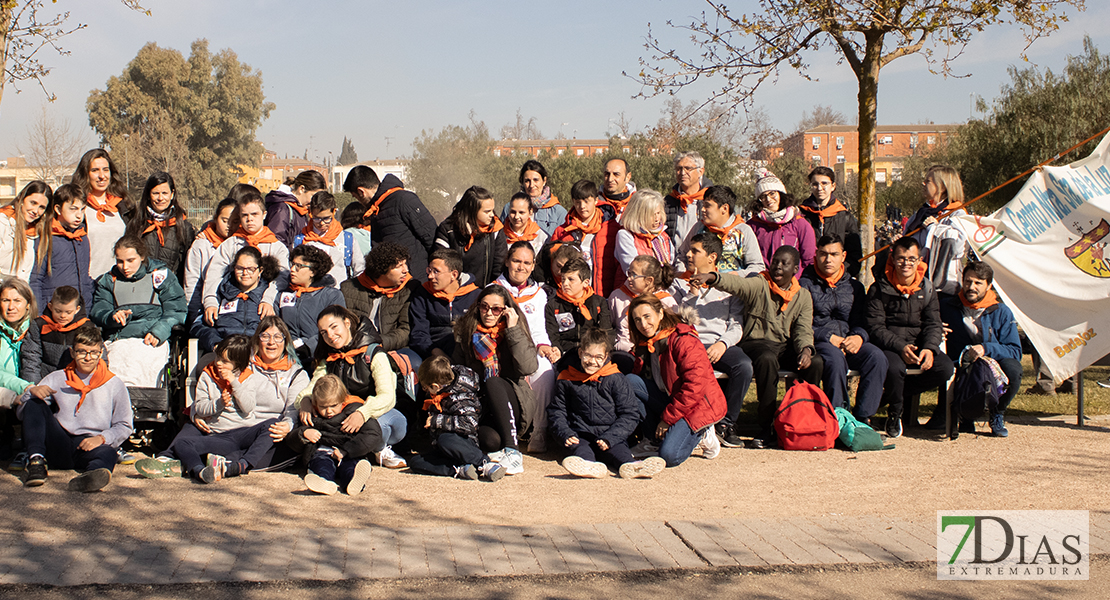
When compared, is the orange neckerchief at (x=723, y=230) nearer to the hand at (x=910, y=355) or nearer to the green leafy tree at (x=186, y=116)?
the hand at (x=910, y=355)

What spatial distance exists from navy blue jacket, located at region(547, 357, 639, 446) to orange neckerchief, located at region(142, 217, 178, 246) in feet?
11.2

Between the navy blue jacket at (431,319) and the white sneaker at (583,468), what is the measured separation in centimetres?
136

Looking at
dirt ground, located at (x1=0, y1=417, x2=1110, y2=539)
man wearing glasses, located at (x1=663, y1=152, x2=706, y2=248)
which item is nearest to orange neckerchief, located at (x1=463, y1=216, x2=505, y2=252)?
man wearing glasses, located at (x1=663, y1=152, x2=706, y2=248)

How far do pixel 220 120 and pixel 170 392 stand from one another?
2128 inches

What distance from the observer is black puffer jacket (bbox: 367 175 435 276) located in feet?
24.6

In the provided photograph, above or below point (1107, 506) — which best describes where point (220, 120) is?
above

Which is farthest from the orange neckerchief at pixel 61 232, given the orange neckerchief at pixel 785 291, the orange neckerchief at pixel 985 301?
the orange neckerchief at pixel 985 301

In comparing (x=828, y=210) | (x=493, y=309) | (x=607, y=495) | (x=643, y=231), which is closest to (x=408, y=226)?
(x=493, y=309)

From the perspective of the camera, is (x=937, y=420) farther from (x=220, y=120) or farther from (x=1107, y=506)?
(x=220, y=120)

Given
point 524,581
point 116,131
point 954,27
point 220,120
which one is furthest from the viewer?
point 220,120

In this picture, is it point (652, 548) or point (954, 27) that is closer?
point (652, 548)

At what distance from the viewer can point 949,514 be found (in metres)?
4.84

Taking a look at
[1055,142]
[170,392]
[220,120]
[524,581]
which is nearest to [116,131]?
[220,120]

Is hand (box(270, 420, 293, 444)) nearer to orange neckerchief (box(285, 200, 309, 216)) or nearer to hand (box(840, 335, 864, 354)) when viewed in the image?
orange neckerchief (box(285, 200, 309, 216))
